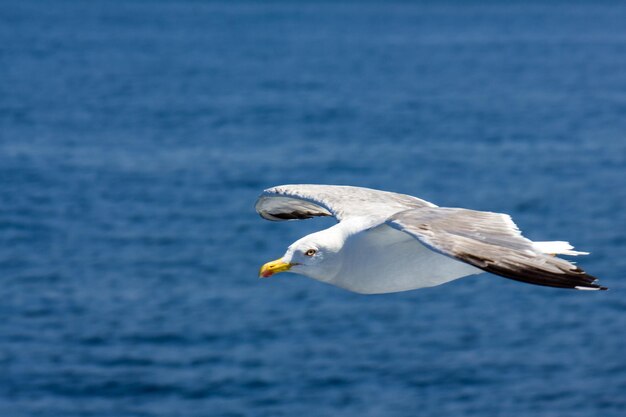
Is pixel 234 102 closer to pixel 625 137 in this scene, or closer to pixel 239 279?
pixel 625 137

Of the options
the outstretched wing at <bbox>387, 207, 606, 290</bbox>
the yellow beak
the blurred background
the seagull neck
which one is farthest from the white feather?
the blurred background

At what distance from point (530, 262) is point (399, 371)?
19.3 m

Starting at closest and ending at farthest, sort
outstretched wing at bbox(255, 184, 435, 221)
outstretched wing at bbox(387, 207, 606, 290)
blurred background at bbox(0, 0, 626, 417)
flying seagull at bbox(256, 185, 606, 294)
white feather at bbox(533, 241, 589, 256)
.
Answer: outstretched wing at bbox(387, 207, 606, 290) → flying seagull at bbox(256, 185, 606, 294) → white feather at bbox(533, 241, 589, 256) → outstretched wing at bbox(255, 184, 435, 221) → blurred background at bbox(0, 0, 626, 417)

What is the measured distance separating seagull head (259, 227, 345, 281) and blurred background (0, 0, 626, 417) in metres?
15.8

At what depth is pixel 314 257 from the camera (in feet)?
39.2

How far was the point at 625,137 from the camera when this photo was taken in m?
62.2

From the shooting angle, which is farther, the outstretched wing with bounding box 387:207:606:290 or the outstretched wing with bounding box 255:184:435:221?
the outstretched wing with bounding box 255:184:435:221

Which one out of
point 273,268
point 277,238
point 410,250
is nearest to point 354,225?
point 410,250

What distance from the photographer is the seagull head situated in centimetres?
1192

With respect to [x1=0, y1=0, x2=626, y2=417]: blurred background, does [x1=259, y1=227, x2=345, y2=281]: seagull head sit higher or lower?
lower

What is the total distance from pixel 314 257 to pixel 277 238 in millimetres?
28454

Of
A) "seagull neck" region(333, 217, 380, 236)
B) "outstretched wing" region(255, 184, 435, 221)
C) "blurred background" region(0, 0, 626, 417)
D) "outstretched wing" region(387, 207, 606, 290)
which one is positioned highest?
"blurred background" region(0, 0, 626, 417)

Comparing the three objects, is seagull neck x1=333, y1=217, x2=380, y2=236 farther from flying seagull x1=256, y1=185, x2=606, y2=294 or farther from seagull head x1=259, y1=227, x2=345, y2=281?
seagull head x1=259, y1=227, x2=345, y2=281

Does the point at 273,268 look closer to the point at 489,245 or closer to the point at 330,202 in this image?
the point at 330,202
